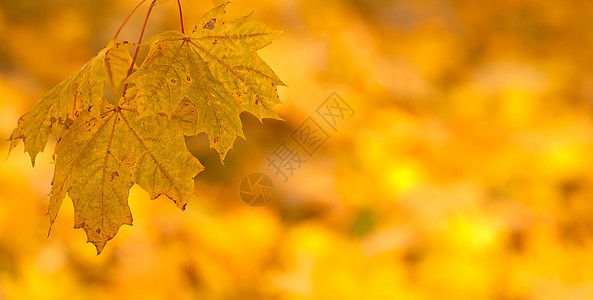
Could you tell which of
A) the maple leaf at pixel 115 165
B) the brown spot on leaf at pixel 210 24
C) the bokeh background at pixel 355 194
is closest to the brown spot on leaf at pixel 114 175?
the maple leaf at pixel 115 165

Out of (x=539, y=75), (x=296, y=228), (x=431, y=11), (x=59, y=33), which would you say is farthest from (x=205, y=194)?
(x=539, y=75)

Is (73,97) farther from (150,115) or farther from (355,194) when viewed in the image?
(355,194)

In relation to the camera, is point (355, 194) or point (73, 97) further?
point (355, 194)

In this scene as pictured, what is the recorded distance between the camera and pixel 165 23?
1.85 metres

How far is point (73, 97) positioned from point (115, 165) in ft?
0.27

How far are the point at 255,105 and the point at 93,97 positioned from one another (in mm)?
162

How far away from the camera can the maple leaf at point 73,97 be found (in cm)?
61

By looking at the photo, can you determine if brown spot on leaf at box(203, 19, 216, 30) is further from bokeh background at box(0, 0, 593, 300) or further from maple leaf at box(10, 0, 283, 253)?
bokeh background at box(0, 0, 593, 300)

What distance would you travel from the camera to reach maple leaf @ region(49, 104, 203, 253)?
62 centimetres

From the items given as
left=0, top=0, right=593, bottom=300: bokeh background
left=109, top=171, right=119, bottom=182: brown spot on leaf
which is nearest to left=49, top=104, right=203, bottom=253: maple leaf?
left=109, top=171, right=119, bottom=182: brown spot on leaf

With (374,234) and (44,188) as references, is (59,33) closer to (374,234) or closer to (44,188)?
(44,188)

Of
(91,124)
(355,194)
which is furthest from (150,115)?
(355,194)

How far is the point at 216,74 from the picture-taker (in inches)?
24.6

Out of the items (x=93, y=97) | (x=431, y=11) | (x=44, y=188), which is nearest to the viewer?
(x=93, y=97)
